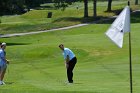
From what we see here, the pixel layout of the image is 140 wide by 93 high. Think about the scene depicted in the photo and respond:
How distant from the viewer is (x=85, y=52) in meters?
39.1

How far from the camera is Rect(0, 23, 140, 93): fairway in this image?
20.9 metres

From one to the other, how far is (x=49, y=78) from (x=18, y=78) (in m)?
1.85

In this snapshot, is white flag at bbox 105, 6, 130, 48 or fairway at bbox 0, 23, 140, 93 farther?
fairway at bbox 0, 23, 140, 93

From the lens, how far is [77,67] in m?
32.1

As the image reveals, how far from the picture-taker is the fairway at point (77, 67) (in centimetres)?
2086

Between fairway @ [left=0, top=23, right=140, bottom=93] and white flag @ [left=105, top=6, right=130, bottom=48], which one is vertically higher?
white flag @ [left=105, top=6, right=130, bottom=48]

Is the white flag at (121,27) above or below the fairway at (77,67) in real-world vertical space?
above

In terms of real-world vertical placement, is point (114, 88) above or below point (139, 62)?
above

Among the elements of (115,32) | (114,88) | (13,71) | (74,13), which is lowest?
(74,13)

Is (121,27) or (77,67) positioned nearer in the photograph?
(121,27)

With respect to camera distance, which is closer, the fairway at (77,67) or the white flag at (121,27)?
the white flag at (121,27)

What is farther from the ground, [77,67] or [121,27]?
[121,27]

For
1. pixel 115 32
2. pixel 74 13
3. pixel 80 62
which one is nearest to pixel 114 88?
pixel 115 32

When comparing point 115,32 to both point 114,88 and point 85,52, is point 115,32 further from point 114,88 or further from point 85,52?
point 85,52
